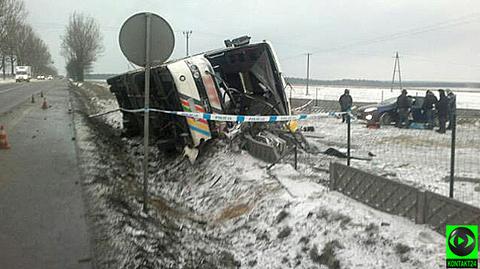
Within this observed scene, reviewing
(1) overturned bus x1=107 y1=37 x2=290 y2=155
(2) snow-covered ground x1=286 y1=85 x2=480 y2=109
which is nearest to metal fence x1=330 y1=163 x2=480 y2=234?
(1) overturned bus x1=107 y1=37 x2=290 y2=155

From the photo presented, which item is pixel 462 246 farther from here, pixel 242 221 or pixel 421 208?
pixel 242 221

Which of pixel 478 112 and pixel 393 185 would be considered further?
pixel 478 112

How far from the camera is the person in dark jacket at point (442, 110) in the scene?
48.9 feet

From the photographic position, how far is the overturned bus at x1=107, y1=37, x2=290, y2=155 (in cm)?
Result: 861

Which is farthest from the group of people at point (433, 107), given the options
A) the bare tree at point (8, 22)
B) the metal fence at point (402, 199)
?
the bare tree at point (8, 22)

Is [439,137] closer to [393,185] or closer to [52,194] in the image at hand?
[393,185]

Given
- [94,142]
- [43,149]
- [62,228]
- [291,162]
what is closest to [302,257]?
[62,228]

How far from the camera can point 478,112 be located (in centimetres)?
1955

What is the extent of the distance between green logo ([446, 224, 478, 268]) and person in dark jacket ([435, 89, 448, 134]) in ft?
38.4

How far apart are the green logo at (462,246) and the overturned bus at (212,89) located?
17.7 feet

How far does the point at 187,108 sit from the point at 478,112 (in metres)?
15.9

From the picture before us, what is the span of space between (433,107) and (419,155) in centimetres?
734

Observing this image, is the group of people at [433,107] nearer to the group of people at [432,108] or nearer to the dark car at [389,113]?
the group of people at [432,108]

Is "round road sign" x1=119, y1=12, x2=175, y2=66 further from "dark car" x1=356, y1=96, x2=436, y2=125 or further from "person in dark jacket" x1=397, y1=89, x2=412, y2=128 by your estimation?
"dark car" x1=356, y1=96, x2=436, y2=125
